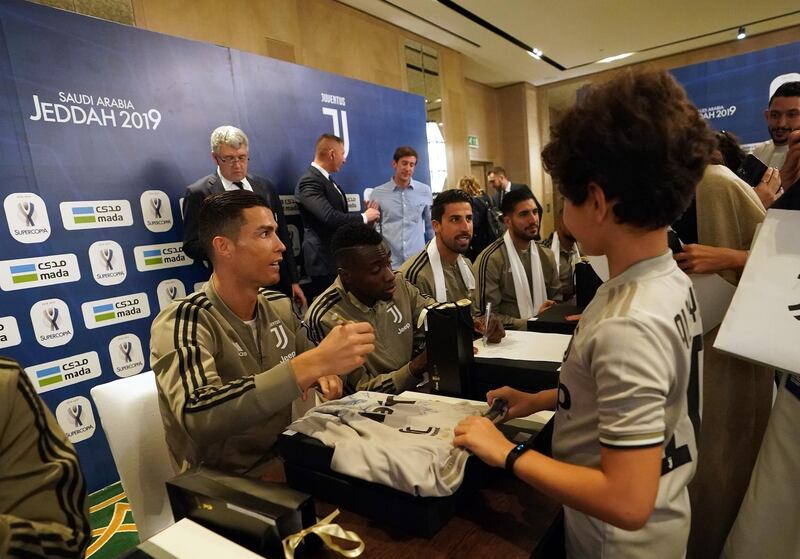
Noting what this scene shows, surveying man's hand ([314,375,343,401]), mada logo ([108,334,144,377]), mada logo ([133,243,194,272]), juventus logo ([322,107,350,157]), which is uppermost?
juventus logo ([322,107,350,157])

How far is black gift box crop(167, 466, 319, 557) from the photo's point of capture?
2.42 ft

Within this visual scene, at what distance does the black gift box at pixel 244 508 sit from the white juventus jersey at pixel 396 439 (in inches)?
4.8

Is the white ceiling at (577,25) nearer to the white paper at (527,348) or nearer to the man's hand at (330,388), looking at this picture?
the white paper at (527,348)

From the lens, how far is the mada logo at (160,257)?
2.73m

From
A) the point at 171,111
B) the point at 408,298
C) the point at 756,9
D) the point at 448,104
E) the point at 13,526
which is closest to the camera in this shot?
the point at 13,526

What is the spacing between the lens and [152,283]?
2785mm

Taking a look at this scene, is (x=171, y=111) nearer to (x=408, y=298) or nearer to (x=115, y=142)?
(x=115, y=142)

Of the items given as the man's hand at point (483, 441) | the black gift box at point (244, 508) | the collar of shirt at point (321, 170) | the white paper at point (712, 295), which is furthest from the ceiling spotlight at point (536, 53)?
the black gift box at point (244, 508)

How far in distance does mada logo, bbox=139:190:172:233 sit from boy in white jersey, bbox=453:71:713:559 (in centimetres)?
260

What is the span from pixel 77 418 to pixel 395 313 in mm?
1879

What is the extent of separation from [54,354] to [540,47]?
24.1 ft

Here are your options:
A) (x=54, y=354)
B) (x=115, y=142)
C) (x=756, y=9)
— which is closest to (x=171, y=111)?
(x=115, y=142)

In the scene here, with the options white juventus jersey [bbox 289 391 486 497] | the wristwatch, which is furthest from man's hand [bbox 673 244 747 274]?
the wristwatch

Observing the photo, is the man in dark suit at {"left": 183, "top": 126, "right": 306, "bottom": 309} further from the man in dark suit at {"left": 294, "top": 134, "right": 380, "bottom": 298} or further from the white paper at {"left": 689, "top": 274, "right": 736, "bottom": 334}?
the white paper at {"left": 689, "top": 274, "right": 736, "bottom": 334}
